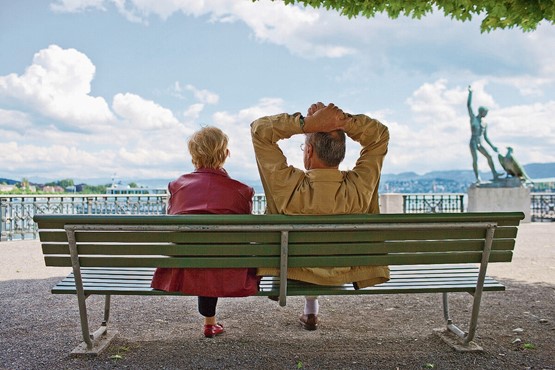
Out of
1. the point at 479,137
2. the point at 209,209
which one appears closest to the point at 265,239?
the point at 209,209

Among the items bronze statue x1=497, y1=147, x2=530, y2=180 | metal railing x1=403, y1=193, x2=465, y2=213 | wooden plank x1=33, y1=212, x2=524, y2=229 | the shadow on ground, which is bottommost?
the shadow on ground

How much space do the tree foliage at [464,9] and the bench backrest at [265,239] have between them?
4867 millimetres

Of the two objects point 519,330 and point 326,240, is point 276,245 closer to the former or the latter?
point 326,240

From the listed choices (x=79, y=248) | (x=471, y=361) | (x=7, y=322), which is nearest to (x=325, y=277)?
(x=471, y=361)

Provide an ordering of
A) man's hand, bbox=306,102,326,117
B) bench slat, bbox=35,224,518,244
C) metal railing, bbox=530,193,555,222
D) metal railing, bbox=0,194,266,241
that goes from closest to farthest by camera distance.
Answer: bench slat, bbox=35,224,518,244
man's hand, bbox=306,102,326,117
metal railing, bbox=0,194,266,241
metal railing, bbox=530,193,555,222

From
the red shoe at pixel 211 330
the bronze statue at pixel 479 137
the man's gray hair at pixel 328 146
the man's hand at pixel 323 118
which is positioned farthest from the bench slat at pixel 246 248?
the bronze statue at pixel 479 137

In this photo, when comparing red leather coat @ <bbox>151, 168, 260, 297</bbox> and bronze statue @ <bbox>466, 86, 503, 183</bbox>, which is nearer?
red leather coat @ <bbox>151, 168, 260, 297</bbox>

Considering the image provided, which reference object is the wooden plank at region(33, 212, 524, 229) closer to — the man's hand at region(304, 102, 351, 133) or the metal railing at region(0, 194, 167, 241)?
the man's hand at region(304, 102, 351, 133)

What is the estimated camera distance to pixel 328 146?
3.52m

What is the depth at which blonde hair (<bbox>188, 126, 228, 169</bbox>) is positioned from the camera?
3.70 metres

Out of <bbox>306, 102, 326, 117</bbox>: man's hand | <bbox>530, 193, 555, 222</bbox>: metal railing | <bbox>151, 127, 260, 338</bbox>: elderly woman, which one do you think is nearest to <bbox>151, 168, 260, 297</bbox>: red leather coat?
<bbox>151, 127, 260, 338</bbox>: elderly woman

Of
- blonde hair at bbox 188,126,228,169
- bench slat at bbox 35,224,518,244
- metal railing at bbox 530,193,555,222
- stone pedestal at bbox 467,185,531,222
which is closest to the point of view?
bench slat at bbox 35,224,518,244

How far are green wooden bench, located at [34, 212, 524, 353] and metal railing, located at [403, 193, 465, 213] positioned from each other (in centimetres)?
1656

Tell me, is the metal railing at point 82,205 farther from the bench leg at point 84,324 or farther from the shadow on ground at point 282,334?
the bench leg at point 84,324
